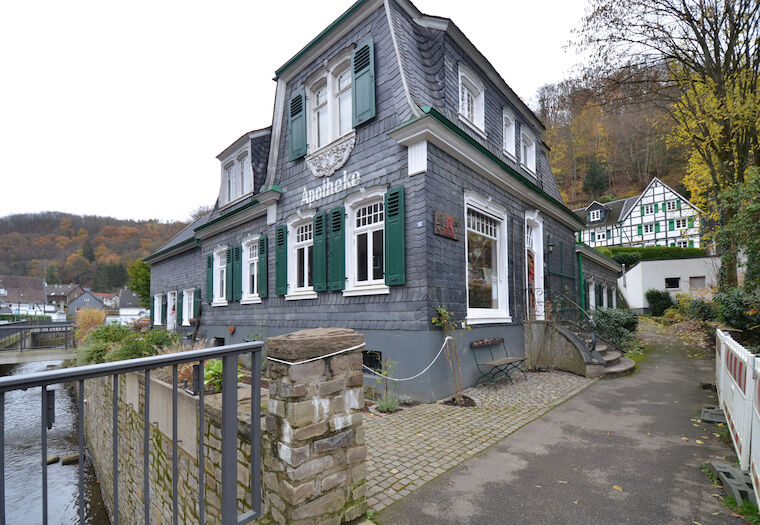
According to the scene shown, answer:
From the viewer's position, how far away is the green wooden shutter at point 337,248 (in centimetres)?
860

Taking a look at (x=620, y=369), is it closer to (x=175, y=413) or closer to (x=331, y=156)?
(x=331, y=156)

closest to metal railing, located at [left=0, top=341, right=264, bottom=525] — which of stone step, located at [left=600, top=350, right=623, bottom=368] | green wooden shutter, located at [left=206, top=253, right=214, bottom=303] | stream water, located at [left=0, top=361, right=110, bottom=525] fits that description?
stream water, located at [left=0, top=361, right=110, bottom=525]

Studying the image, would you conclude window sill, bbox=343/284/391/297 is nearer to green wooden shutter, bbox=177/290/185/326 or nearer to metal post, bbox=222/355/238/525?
metal post, bbox=222/355/238/525

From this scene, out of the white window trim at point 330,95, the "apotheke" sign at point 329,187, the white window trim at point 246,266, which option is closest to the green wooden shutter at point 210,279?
the white window trim at point 246,266

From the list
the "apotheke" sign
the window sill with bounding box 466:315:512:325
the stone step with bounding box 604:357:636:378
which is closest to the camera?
the window sill with bounding box 466:315:512:325

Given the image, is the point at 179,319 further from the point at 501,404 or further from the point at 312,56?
the point at 501,404

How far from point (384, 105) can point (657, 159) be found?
49.0 m

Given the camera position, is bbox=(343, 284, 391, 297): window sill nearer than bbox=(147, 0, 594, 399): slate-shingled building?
No

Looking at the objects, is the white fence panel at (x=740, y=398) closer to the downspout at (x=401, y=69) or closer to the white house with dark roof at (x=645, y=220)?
the downspout at (x=401, y=69)

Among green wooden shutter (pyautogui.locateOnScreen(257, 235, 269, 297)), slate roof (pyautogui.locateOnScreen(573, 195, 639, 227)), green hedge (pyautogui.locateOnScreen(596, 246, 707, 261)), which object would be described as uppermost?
slate roof (pyautogui.locateOnScreen(573, 195, 639, 227))

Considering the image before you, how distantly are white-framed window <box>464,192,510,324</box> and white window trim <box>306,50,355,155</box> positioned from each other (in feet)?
10.8

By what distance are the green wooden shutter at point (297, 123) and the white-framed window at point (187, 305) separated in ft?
28.2

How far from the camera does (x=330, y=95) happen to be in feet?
30.5

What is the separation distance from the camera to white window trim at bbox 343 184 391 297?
795 cm
